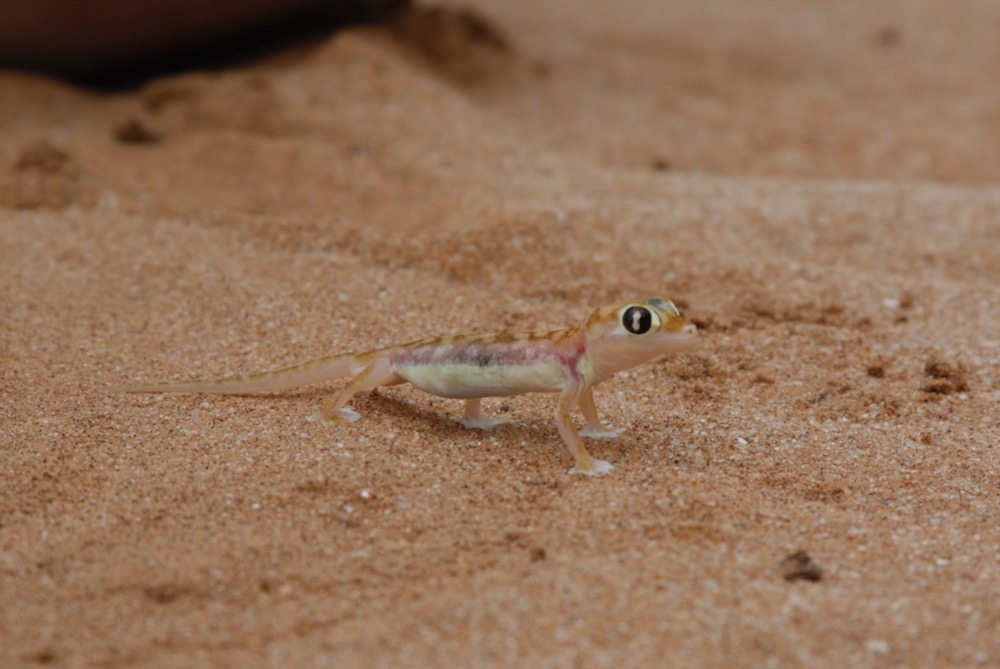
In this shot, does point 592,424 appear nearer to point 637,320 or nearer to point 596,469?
point 596,469

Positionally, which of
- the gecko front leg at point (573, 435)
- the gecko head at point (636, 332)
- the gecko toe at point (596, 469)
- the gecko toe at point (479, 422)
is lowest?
the gecko toe at point (479, 422)

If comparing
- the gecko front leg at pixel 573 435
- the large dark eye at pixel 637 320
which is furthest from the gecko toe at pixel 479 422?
the large dark eye at pixel 637 320

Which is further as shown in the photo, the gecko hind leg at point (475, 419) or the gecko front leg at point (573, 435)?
the gecko hind leg at point (475, 419)

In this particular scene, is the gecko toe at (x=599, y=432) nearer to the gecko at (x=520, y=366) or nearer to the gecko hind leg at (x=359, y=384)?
the gecko at (x=520, y=366)

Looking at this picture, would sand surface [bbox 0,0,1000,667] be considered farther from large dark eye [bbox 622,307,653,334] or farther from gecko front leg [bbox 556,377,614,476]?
large dark eye [bbox 622,307,653,334]

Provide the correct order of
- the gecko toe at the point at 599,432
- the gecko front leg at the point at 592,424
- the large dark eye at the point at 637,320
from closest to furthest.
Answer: the large dark eye at the point at 637,320
the gecko front leg at the point at 592,424
the gecko toe at the point at 599,432

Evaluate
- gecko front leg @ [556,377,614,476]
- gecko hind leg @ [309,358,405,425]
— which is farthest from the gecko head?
gecko hind leg @ [309,358,405,425]

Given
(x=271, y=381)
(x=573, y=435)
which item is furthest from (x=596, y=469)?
(x=271, y=381)
